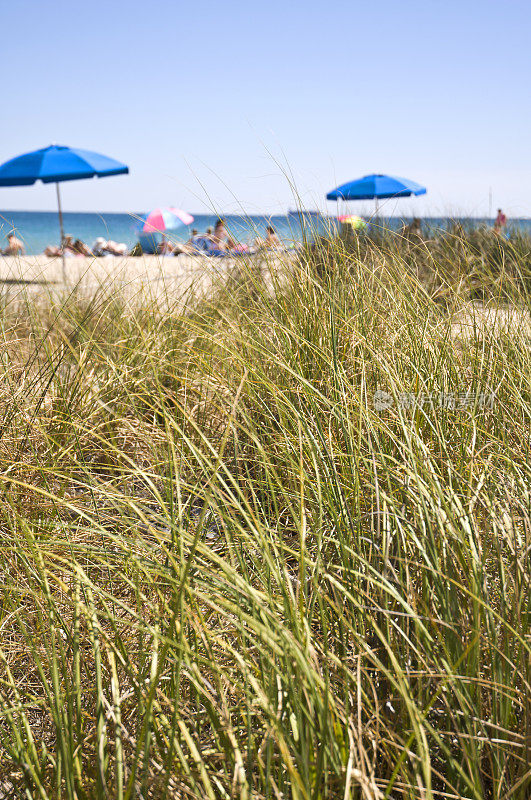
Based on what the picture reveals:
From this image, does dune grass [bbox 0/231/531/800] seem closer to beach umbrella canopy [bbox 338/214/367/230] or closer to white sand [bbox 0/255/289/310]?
white sand [bbox 0/255/289/310]

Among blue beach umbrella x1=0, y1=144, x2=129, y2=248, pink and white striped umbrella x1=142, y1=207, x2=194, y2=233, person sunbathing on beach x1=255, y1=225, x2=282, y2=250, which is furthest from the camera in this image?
pink and white striped umbrella x1=142, y1=207, x2=194, y2=233

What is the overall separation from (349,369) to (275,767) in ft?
4.02

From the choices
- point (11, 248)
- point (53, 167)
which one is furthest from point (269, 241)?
point (53, 167)

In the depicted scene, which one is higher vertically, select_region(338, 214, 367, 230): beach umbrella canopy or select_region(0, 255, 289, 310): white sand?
select_region(338, 214, 367, 230): beach umbrella canopy

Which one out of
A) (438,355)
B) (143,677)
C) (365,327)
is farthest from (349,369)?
(143,677)

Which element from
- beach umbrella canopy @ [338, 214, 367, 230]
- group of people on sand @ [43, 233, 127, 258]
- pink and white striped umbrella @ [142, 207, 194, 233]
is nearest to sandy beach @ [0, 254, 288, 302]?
group of people on sand @ [43, 233, 127, 258]

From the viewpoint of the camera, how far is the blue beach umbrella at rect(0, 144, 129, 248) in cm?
915

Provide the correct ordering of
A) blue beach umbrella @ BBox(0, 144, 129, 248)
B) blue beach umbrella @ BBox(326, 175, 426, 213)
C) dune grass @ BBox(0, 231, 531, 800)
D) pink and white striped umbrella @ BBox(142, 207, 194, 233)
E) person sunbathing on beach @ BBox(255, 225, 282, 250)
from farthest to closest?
pink and white striped umbrella @ BBox(142, 207, 194, 233)
blue beach umbrella @ BBox(326, 175, 426, 213)
blue beach umbrella @ BBox(0, 144, 129, 248)
person sunbathing on beach @ BBox(255, 225, 282, 250)
dune grass @ BBox(0, 231, 531, 800)

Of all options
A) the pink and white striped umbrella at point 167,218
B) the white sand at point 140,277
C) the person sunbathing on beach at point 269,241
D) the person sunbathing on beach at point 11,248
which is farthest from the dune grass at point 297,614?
the pink and white striped umbrella at point 167,218

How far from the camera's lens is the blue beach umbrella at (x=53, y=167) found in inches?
360

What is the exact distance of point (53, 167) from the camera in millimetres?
9227

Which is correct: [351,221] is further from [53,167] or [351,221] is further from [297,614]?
[53,167]

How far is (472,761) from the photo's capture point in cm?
85

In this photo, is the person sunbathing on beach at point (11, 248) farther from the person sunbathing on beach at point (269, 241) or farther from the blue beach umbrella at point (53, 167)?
the blue beach umbrella at point (53, 167)
